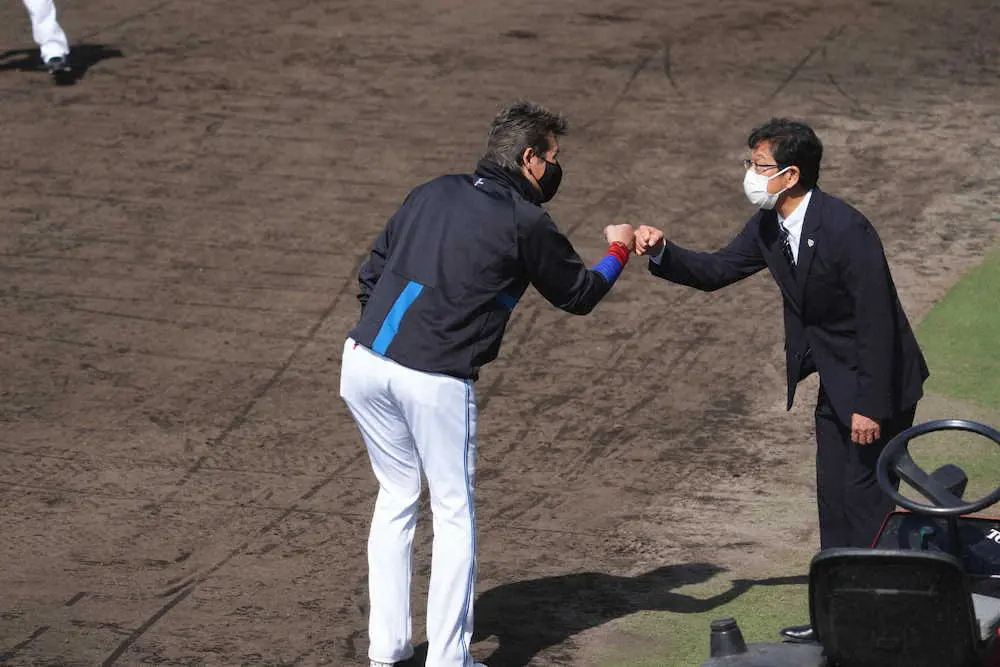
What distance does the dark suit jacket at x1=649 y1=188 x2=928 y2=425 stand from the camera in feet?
18.5

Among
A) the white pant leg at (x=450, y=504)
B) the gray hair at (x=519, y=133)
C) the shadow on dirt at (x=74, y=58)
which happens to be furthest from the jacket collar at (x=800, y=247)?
the shadow on dirt at (x=74, y=58)

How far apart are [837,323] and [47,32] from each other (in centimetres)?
883

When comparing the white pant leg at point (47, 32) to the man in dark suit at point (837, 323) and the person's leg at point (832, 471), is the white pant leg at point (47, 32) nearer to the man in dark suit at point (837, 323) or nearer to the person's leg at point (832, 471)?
the man in dark suit at point (837, 323)

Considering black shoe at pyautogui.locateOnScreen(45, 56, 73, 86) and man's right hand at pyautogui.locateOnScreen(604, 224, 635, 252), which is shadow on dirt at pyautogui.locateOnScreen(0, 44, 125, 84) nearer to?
black shoe at pyautogui.locateOnScreen(45, 56, 73, 86)

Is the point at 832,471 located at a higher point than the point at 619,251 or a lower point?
lower

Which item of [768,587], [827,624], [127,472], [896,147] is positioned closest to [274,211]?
[127,472]

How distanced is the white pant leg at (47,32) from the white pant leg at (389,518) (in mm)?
8149

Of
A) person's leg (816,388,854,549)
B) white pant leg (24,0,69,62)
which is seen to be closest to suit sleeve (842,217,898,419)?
person's leg (816,388,854,549)

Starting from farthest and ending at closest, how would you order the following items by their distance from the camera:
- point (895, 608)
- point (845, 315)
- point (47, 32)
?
point (47, 32) → point (845, 315) → point (895, 608)

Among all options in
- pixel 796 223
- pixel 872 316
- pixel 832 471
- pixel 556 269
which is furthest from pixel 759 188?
pixel 832 471

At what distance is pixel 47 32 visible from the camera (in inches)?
503

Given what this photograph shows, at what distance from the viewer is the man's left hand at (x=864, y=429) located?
5.67m

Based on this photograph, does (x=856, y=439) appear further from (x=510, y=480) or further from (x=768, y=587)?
(x=510, y=480)

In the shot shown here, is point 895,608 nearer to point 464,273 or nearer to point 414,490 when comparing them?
point 464,273
